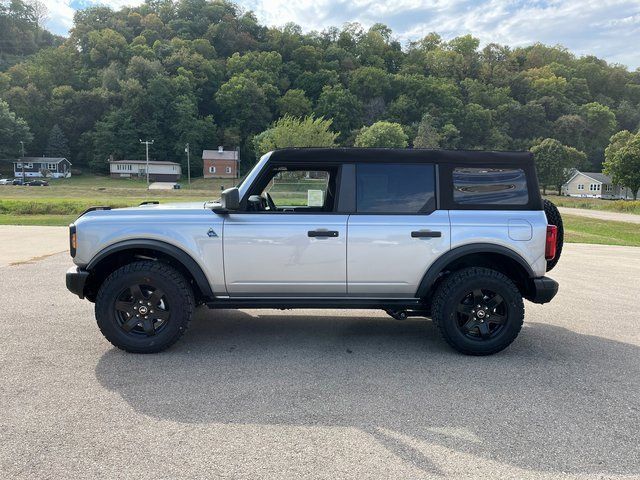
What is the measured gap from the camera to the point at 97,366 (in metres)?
3.98

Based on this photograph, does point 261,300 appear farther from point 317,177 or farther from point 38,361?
point 38,361

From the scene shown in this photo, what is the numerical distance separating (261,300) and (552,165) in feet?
277

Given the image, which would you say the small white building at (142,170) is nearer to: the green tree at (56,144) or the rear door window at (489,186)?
the green tree at (56,144)

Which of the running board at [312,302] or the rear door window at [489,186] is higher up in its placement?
the rear door window at [489,186]

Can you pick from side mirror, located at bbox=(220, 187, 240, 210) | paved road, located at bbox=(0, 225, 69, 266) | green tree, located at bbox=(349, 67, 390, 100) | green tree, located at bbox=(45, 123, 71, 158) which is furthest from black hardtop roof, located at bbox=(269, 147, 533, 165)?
green tree, located at bbox=(349, 67, 390, 100)

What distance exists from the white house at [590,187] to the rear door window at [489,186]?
89216 mm

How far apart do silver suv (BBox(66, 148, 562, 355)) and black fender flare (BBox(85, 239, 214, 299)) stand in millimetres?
12

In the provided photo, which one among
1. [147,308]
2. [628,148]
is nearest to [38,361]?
[147,308]

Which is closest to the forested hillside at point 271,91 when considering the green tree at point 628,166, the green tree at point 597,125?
the green tree at point 597,125

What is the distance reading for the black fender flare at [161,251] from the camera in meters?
4.20

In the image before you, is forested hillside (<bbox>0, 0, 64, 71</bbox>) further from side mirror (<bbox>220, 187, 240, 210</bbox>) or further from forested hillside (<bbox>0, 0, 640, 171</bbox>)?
side mirror (<bbox>220, 187, 240, 210</bbox>)

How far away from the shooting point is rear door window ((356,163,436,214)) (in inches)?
171

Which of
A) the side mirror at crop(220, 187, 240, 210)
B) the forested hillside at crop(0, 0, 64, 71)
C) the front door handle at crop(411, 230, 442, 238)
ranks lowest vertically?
the front door handle at crop(411, 230, 442, 238)

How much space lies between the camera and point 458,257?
4.25 metres
